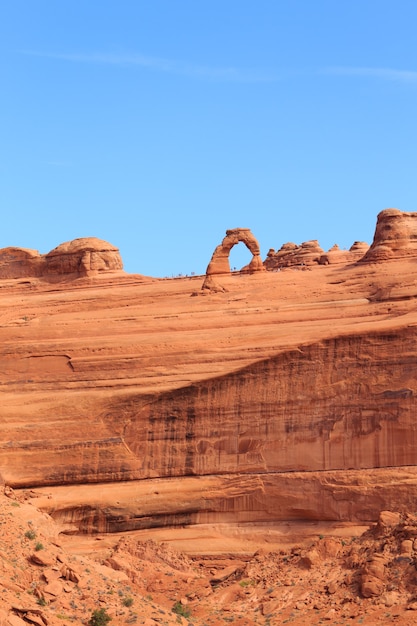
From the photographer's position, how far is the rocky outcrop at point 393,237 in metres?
54.1

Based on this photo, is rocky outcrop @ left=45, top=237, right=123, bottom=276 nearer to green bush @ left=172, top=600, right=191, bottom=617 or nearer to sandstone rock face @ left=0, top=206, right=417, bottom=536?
sandstone rock face @ left=0, top=206, right=417, bottom=536

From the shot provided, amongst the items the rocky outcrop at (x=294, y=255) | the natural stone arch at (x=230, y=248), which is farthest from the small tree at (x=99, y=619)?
the rocky outcrop at (x=294, y=255)

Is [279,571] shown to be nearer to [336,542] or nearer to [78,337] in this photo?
[336,542]

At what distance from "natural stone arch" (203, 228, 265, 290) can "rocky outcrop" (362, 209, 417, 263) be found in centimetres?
368

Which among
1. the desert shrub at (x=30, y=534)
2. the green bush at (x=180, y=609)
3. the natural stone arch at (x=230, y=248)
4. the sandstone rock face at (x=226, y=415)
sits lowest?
the green bush at (x=180, y=609)

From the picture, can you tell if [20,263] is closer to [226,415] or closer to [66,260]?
[66,260]

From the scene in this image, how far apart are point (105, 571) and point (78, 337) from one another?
395 inches

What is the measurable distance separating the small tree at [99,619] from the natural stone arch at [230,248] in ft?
60.7

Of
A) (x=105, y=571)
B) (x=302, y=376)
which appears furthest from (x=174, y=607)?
(x=302, y=376)

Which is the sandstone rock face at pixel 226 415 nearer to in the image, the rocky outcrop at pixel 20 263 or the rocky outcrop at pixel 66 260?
the rocky outcrop at pixel 66 260

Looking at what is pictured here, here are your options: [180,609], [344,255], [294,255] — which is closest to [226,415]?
[180,609]

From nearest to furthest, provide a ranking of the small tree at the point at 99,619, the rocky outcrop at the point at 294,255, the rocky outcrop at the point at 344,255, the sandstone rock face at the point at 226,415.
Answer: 1. the small tree at the point at 99,619
2. the sandstone rock face at the point at 226,415
3. the rocky outcrop at the point at 344,255
4. the rocky outcrop at the point at 294,255

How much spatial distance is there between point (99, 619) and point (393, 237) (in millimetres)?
20685

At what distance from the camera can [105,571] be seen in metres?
43.5
